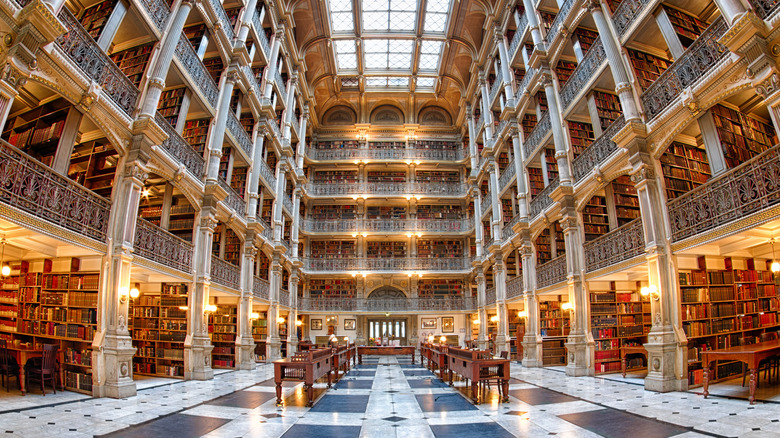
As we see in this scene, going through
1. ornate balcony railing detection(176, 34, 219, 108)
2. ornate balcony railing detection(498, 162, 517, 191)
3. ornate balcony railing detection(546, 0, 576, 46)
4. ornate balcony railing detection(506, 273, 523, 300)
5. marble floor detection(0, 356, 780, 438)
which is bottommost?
marble floor detection(0, 356, 780, 438)

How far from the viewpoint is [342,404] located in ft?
20.9

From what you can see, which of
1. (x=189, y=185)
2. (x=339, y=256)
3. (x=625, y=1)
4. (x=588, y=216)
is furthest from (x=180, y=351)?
(x=339, y=256)

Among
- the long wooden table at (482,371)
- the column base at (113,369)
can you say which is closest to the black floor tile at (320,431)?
the long wooden table at (482,371)

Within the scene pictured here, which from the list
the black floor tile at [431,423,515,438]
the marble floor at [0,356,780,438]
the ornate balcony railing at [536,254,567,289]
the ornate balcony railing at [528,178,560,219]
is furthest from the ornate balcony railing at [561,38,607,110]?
the black floor tile at [431,423,515,438]

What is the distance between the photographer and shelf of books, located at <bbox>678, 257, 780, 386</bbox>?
7484 millimetres

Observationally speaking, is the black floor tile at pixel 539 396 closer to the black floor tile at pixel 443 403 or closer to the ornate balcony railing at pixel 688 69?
the black floor tile at pixel 443 403

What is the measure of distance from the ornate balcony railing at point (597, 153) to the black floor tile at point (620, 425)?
5521 millimetres

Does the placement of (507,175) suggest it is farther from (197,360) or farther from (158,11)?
(158,11)

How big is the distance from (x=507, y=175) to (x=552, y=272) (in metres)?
5.13

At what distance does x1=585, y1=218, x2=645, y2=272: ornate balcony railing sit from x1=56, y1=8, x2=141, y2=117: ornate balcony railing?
952 cm

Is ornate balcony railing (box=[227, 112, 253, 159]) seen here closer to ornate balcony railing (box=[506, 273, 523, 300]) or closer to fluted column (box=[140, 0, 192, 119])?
fluted column (box=[140, 0, 192, 119])

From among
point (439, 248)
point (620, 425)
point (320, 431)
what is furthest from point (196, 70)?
point (439, 248)

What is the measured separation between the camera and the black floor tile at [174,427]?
4414 millimetres

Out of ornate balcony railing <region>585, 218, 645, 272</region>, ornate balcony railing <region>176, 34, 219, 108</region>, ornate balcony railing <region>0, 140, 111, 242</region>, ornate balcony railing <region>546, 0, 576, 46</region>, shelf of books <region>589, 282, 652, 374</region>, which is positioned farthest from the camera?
ornate balcony railing <region>546, 0, 576, 46</region>
